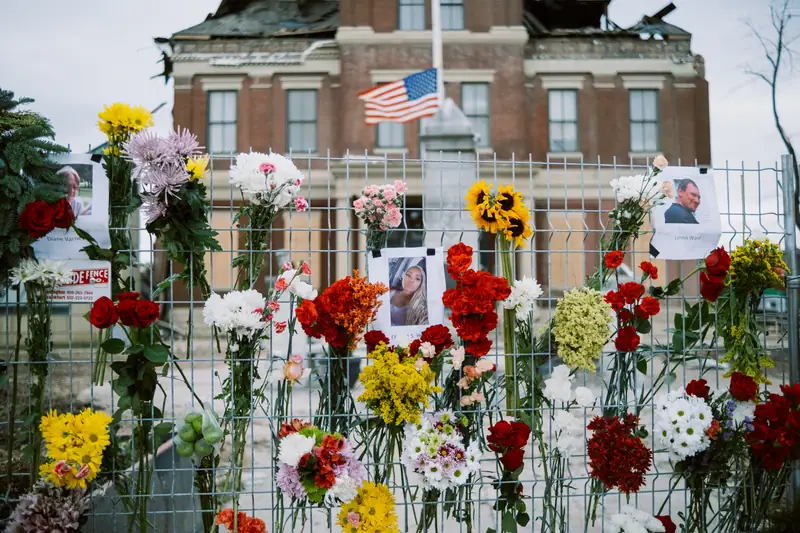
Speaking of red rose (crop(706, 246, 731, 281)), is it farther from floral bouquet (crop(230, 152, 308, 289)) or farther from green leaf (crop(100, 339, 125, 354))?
green leaf (crop(100, 339, 125, 354))

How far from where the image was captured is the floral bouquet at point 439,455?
2.54 meters

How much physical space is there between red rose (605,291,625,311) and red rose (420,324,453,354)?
0.70 meters

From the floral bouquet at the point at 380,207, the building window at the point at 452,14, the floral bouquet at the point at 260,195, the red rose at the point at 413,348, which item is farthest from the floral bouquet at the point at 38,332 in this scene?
the building window at the point at 452,14

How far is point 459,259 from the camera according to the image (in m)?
2.62

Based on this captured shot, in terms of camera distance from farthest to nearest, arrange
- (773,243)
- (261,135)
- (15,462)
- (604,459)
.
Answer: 1. (261,135)
2. (15,462)
3. (773,243)
4. (604,459)

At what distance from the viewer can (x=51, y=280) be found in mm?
2656

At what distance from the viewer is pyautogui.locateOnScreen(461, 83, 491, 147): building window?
47.5 feet

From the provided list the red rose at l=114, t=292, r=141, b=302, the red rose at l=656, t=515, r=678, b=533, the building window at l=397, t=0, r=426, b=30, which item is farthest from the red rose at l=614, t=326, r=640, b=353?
the building window at l=397, t=0, r=426, b=30

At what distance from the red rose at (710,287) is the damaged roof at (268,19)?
13302 mm

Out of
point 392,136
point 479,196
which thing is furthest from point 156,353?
point 392,136

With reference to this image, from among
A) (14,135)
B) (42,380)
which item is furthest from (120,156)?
(42,380)

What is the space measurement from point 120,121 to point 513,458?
2.03 meters

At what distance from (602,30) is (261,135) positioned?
7.88 meters

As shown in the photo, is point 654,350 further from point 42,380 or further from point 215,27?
point 215,27
